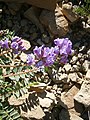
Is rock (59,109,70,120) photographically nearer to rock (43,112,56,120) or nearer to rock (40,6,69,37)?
rock (43,112,56,120)

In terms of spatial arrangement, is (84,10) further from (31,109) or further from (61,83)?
(31,109)

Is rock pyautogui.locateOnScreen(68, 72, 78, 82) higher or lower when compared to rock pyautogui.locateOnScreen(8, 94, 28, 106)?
higher

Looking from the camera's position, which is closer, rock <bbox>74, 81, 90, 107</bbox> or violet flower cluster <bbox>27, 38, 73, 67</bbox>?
violet flower cluster <bbox>27, 38, 73, 67</bbox>

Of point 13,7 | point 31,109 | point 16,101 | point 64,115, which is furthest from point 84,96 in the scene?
point 13,7

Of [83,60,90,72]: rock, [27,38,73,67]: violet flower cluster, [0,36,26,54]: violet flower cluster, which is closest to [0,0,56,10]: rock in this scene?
[83,60,90,72]: rock

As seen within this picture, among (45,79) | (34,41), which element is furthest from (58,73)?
(34,41)

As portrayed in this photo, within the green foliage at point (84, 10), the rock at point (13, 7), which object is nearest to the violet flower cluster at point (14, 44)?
the green foliage at point (84, 10)

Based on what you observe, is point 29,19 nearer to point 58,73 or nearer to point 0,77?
point 58,73

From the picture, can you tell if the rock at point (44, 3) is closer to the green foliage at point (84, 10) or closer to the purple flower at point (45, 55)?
the green foliage at point (84, 10)
